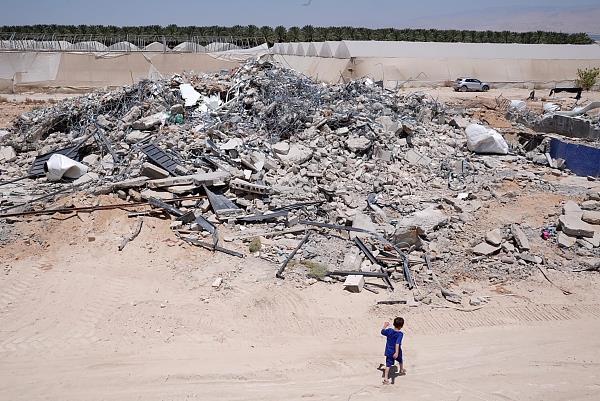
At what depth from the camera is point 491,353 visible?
18.8ft

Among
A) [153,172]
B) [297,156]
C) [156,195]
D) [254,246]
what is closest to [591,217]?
[297,156]

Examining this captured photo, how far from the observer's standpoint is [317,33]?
50.8 m

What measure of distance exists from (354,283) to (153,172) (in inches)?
181

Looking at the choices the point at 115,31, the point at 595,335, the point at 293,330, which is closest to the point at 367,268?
the point at 293,330

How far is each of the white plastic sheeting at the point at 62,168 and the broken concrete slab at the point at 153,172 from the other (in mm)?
1668

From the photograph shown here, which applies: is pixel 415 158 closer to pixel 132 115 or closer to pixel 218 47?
pixel 132 115

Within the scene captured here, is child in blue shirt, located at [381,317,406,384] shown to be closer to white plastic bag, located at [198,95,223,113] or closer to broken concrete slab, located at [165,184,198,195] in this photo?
broken concrete slab, located at [165,184,198,195]

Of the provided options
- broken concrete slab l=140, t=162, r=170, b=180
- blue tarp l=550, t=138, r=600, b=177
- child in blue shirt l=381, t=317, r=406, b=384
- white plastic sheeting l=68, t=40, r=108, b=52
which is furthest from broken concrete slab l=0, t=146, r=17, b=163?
white plastic sheeting l=68, t=40, r=108, b=52

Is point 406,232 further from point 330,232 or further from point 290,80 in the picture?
point 290,80

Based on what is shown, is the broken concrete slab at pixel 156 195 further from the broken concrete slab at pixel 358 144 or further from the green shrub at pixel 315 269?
the broken concrete slab at pixel 358 144

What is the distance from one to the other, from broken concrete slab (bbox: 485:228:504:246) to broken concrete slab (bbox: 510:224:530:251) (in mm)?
212

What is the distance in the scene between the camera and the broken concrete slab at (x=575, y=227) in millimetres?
8144

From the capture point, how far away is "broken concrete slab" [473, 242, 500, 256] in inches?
305

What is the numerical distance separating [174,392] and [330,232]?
4.14 m
